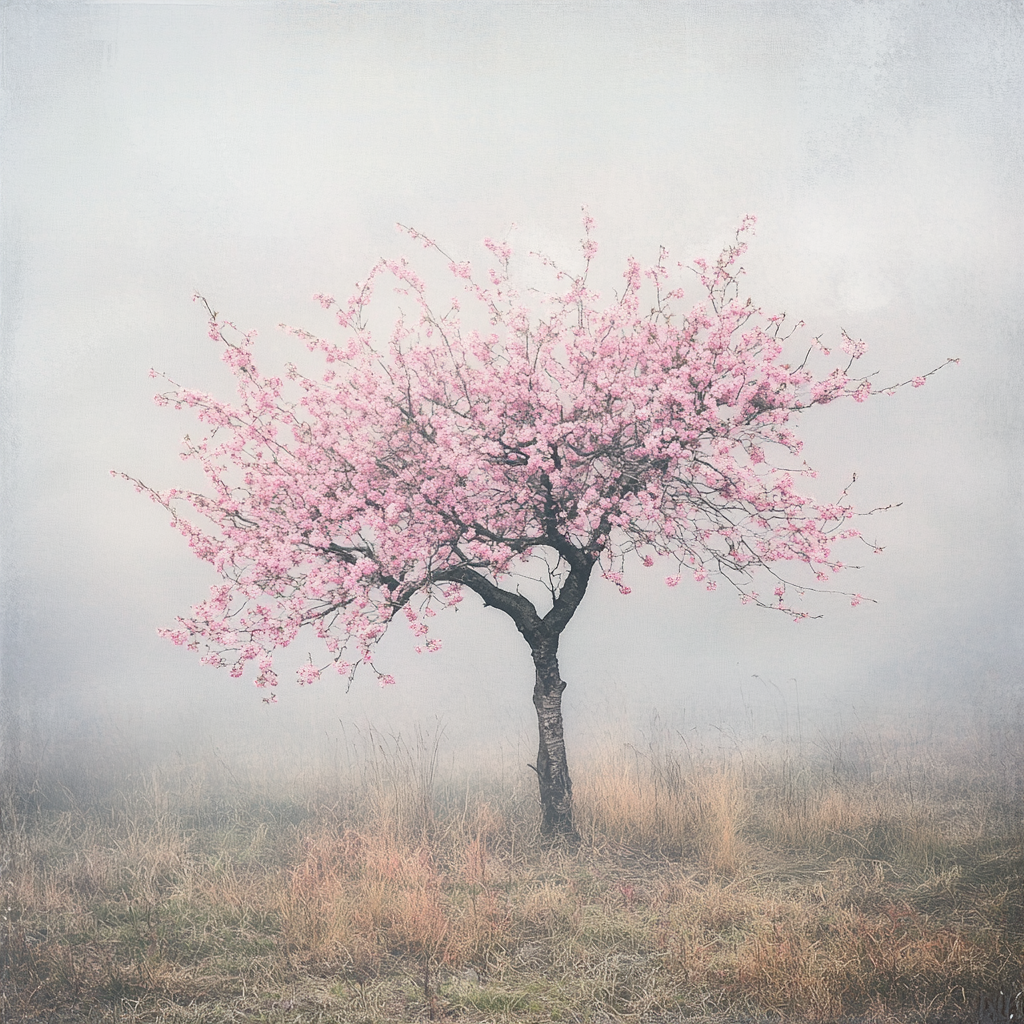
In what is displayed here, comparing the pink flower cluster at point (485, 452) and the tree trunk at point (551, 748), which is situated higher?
the pink flower cluster at point (485, 452)

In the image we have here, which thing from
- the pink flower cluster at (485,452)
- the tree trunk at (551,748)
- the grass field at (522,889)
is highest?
the pink flower cluster at (485,452)

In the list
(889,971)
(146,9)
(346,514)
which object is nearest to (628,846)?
(889,971)

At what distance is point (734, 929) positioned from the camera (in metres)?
5.05

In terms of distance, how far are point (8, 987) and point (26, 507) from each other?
10.6 ft

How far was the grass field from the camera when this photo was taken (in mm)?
4504

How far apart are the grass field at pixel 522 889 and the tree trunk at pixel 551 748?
0.70 feet

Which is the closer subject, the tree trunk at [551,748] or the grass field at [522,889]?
the grass field at [522,889]

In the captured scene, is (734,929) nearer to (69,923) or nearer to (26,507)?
(69,923)

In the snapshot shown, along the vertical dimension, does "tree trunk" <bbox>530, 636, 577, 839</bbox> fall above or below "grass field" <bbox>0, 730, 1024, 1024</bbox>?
above

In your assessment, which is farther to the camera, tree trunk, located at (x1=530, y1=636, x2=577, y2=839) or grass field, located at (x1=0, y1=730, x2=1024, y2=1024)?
tree trunk, located at (x1=530, y1=636, x2=577, y2=839)

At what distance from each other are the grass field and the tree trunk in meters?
0.21

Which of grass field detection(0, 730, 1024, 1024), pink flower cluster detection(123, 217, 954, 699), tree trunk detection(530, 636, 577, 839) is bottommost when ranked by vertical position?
grass field detection(0, 730, 1024, 1024)

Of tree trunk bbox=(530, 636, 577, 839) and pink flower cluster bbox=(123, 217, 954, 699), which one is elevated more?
pink flower cluster bbox=(123, 217, 954, 699)

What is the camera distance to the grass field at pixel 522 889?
4504 mm
